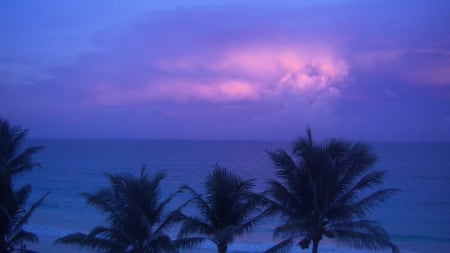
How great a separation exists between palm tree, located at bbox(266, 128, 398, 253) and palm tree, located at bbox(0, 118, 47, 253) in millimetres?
7530

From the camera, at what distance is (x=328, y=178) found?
1300 centimetres

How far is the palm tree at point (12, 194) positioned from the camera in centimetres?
1355

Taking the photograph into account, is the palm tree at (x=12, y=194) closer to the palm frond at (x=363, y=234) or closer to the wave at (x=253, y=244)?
the palm frond at (x=363, y=234)

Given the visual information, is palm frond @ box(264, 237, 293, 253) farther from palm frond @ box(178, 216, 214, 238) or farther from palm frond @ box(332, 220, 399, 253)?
palm frond @ box(178, 216, 214, 238)

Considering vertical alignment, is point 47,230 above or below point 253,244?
below

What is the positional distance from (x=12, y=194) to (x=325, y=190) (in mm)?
9273

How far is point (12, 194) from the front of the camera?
13.7m

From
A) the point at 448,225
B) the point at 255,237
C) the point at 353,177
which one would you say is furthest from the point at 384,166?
the point at 353,177

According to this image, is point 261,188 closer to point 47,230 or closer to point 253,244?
point 253,244

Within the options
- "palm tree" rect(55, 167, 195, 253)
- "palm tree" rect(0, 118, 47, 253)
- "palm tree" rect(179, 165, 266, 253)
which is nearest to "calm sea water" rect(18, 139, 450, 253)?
"palm tree" rect(0, 118, 47, 253)

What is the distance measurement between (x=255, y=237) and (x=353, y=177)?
1764 centimetres

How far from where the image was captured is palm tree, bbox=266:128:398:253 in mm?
12859

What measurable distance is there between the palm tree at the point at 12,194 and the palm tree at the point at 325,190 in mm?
7530

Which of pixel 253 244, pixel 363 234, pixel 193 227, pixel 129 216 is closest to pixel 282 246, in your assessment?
pixel 363 234
